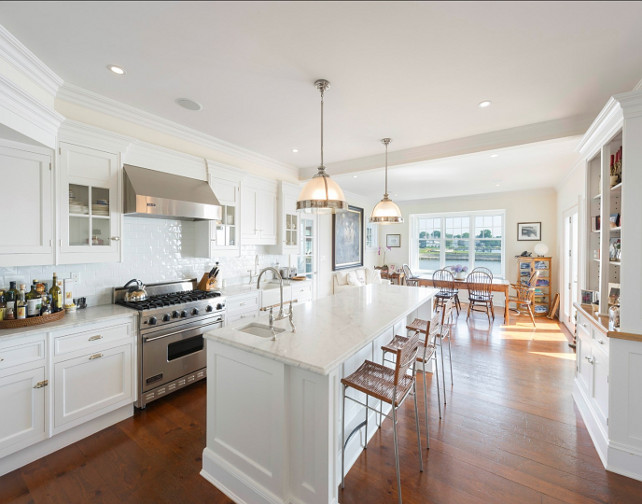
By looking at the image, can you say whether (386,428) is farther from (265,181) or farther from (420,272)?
(420,272)

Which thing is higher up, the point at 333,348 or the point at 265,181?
the point at 265,181

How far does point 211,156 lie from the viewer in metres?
3.71

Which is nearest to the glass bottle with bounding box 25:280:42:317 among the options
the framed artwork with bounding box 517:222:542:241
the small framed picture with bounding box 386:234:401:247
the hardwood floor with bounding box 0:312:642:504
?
the hardwood floor with bounding box 0:312:642:504

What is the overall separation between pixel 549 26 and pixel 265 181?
11.3ft

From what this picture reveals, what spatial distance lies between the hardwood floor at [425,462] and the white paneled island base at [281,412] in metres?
0.25

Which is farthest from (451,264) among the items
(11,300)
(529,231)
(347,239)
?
(11,300)

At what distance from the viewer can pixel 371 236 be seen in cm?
841

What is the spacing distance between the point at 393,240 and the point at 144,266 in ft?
22.9

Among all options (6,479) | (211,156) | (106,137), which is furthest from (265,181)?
(6,479)

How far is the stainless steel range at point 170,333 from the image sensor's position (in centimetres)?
266

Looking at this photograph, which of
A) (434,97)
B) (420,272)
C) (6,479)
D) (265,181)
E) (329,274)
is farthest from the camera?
(420,272)

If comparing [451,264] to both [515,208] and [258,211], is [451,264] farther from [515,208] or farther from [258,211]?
[258,211]

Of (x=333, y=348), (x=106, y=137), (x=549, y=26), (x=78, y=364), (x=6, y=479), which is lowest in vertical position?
(x=6, y=479)

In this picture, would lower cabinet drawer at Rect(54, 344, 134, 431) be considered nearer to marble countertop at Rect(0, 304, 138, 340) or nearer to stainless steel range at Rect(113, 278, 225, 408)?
stainless steel range at Rect(113, 278, 225, 408)
